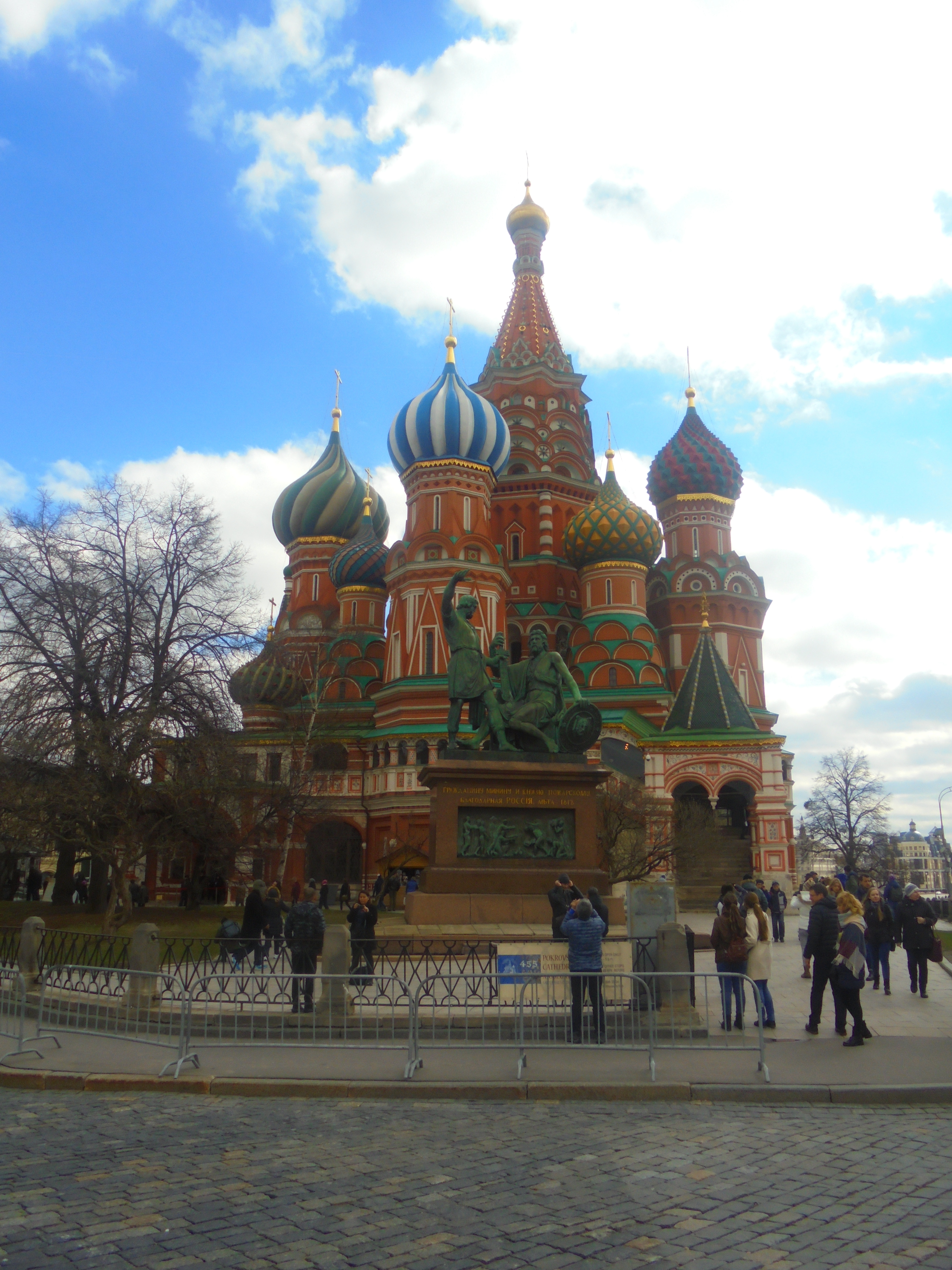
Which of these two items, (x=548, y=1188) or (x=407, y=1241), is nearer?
(x=407, y=1241)

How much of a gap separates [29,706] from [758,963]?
18.4 meters

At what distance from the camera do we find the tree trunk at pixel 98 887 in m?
25.5

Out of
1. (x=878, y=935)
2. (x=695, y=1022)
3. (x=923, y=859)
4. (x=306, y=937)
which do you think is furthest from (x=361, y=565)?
(x=923, y=859)

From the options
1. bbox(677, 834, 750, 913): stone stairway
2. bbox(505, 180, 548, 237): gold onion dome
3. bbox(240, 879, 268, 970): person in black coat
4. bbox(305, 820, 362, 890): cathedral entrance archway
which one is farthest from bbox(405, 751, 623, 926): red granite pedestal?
bbox(505, 180, 548, 237): gold onion dome

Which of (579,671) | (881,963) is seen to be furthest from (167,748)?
(579,671)

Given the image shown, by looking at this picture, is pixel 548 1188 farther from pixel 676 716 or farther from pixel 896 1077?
pixel 676 716

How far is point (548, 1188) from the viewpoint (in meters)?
5.75

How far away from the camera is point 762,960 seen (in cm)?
1022

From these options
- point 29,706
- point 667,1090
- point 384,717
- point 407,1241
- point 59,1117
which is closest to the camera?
point 407,1241

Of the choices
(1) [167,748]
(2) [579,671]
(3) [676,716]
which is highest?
(2) [579,671]

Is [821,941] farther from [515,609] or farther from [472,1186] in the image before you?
[515,609]

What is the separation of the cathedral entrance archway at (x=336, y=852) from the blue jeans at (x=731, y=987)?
3311 centimetres

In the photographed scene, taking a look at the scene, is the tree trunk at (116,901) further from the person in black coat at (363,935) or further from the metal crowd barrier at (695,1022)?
the metal crowd barrier at (695,1022)

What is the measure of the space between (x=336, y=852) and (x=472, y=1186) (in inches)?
1508
